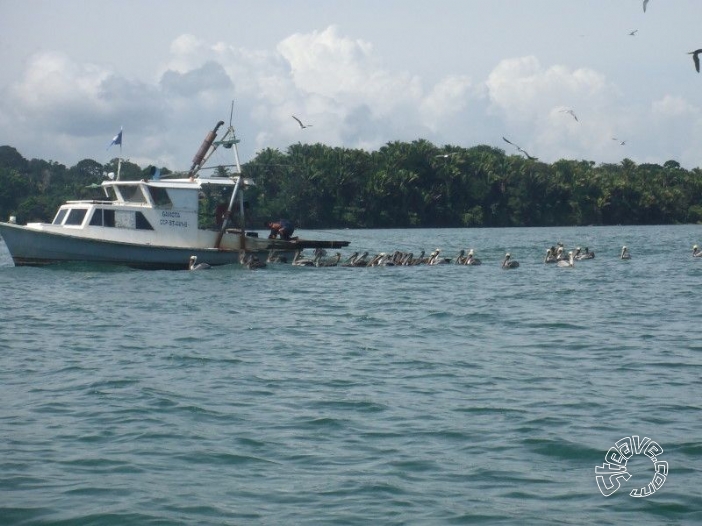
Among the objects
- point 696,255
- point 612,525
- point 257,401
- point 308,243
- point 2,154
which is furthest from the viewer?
point 2,154

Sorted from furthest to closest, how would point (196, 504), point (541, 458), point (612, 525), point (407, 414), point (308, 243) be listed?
point (308, 243) → point (407, 414) → point (541, 458) → point (196, 504) → point (612, 525)

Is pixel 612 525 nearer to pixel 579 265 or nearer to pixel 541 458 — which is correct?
pixel 541 458

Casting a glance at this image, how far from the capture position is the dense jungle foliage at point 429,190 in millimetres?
109688

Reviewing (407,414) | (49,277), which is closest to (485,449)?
(407,414)

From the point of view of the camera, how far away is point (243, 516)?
10.5 meters

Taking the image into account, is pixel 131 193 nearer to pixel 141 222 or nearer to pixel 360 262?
pixel 141 222

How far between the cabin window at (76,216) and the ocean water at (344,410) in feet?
28.7

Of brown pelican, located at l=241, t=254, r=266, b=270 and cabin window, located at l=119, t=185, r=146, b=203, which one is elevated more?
cabin window, located at l=119, t=185, r=146, b=203

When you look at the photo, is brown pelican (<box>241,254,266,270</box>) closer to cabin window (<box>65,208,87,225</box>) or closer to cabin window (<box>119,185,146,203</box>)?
cabin window (<box>119,185,146,203</box>)

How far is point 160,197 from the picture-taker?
38.9 m

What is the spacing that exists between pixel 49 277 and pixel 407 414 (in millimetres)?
24300

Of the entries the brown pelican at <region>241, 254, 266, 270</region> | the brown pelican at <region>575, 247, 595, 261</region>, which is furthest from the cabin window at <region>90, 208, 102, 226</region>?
the brown pelican at <region>575, 247, 595, 261</region>

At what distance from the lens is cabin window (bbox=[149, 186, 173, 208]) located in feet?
127

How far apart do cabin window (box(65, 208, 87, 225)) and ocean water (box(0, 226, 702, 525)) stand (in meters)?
8.76
